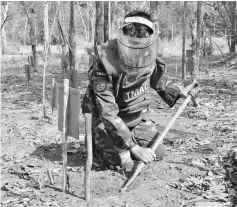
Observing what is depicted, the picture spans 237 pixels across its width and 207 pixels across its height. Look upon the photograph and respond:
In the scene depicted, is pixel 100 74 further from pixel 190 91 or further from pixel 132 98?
pixel 190 91

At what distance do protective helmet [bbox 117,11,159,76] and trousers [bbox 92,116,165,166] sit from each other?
2.45 feet

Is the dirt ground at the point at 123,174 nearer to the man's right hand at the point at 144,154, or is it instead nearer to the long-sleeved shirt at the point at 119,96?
the man's right hand at the point at 144,154

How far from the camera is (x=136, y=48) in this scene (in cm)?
343

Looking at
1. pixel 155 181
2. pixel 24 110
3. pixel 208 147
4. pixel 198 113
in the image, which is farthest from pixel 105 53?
pixel 24 110

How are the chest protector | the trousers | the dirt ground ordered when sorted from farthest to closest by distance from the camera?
the trousers, the chest protector, the dirt ground

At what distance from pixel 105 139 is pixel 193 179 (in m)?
0.99

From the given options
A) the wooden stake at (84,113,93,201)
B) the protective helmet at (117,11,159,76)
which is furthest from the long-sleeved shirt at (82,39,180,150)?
the wooden stake at (84,113,93,201)

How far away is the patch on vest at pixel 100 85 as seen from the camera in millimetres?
3578

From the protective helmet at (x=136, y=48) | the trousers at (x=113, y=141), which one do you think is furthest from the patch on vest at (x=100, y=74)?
the trousers at (x=113, y=141)

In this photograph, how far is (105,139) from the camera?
3980 millimetres

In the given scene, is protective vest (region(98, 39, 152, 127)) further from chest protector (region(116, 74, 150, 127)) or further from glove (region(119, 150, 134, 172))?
glove (region(119, 150, 134, 172))

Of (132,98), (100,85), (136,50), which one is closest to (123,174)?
(132,98)

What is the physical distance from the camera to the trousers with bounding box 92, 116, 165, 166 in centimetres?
393

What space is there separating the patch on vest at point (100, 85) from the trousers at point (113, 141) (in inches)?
20.3
